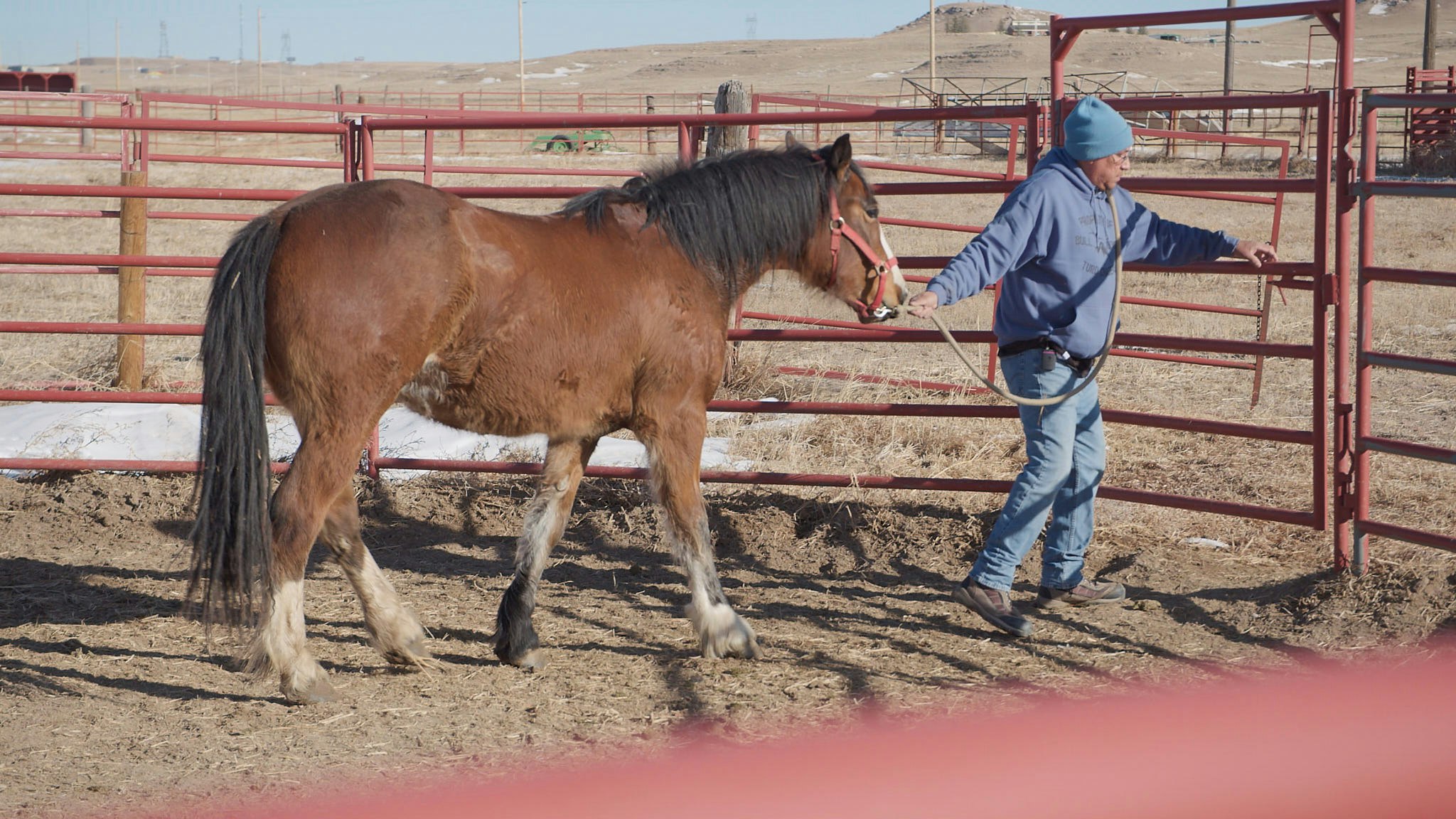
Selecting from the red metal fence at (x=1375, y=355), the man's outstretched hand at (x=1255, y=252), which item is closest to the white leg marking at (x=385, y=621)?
the man's outstretched hand at (x=1255, y=252)

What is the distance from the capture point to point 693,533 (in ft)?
13.4

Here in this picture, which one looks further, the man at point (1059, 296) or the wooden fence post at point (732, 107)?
the wooden fence post at point (732, 107)

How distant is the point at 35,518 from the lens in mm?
5590

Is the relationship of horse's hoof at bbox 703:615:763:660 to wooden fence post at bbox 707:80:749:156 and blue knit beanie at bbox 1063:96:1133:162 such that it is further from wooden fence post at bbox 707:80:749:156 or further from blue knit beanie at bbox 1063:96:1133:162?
wooden fence post at bbox 707:80:749:156

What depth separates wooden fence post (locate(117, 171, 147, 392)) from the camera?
701 cm

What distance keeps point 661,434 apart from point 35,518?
3374mm

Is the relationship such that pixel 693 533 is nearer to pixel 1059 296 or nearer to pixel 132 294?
pixel 1059 296

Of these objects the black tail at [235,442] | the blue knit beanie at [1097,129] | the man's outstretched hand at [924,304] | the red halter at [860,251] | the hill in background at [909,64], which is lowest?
the black tail at [235,442]

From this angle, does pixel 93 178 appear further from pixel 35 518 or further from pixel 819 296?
pixel 819 296

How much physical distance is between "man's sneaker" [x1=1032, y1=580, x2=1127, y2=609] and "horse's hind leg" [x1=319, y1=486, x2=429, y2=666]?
7.46 feet

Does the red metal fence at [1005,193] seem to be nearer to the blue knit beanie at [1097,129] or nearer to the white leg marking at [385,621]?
the blue knit beanie at [1097,129]

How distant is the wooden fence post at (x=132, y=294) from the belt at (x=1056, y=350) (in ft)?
16.8

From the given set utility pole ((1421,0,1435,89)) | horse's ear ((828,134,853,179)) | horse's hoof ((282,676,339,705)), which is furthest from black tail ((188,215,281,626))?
utility pole ((1421,0,1435,89))

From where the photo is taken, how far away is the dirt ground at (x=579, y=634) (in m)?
3.29
